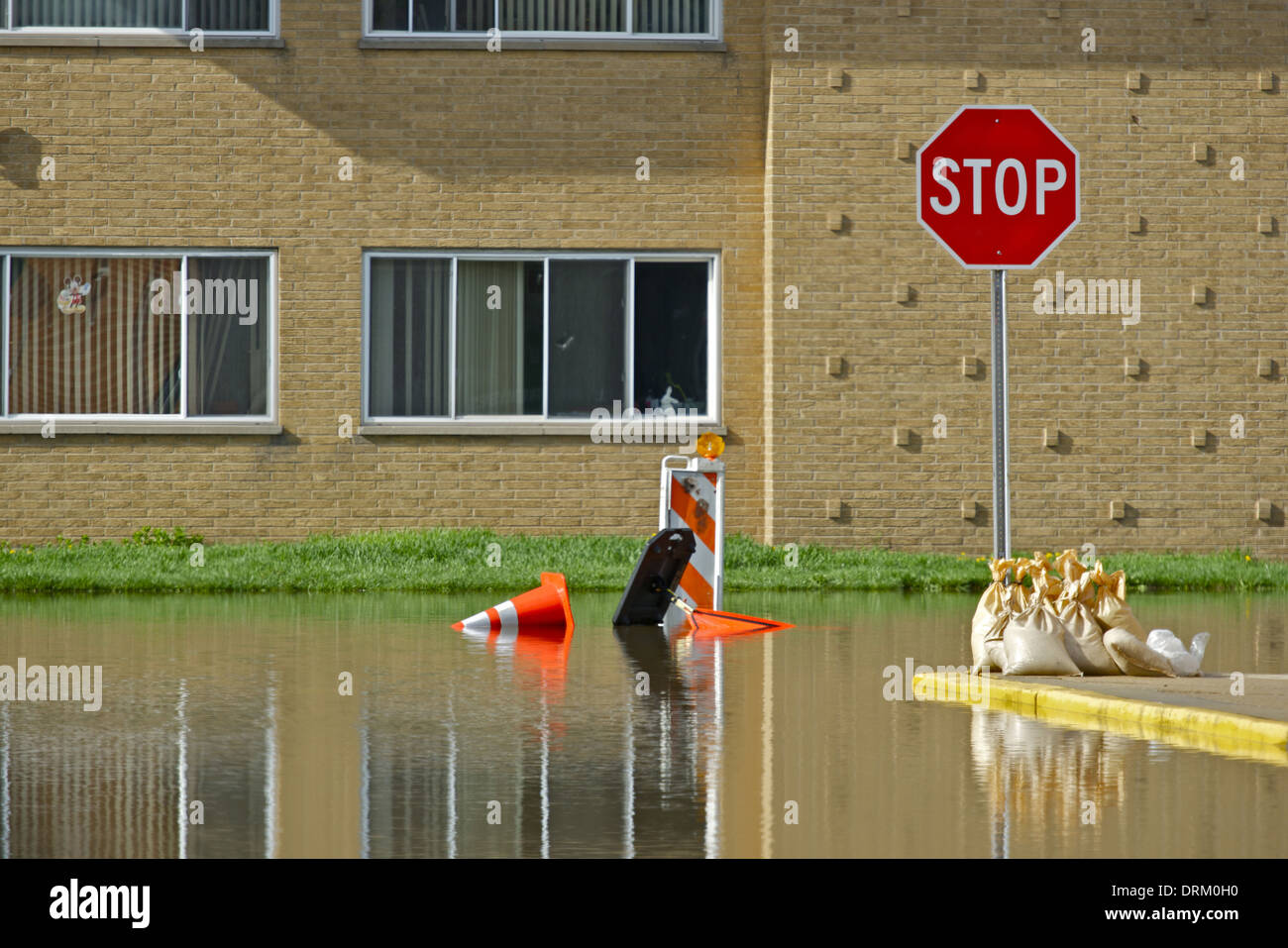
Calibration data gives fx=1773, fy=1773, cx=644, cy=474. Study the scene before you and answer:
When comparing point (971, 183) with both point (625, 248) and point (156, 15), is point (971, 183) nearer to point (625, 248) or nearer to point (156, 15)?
point (625, 248)

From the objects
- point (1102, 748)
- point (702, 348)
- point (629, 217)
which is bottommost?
point (1102, 748)

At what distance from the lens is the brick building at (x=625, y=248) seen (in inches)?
785

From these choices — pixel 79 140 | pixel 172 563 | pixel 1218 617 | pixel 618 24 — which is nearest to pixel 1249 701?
pixel 1218 617

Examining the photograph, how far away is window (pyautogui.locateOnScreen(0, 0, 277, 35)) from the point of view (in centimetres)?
2014

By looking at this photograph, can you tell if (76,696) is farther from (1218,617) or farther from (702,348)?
(702,348)

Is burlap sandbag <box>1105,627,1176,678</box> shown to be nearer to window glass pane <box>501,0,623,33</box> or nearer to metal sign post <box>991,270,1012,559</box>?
metal sign post <box>991,270,1012,559</box>

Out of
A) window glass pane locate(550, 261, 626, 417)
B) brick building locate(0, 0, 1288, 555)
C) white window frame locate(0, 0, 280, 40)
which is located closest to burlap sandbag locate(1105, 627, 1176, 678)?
brick building locate(0, 0, 1288, 555)

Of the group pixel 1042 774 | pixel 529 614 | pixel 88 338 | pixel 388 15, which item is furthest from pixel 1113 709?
pixel 88 338

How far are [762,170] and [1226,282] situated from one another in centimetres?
541

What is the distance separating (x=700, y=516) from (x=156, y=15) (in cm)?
991

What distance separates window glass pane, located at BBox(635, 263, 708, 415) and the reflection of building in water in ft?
37.5

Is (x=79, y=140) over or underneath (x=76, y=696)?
over

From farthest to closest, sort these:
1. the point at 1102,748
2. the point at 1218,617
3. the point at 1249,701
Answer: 1. the point at 1218,617
2. the point at 1249,701
3. the point at 1102,748

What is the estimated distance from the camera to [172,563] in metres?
17.8
